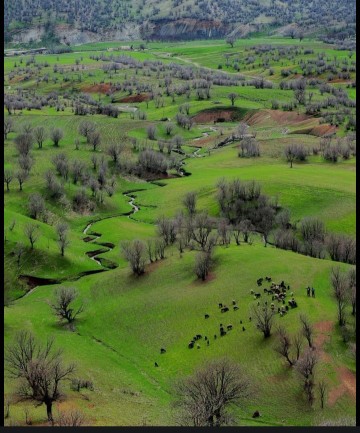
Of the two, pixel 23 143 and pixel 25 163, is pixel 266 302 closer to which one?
pixel 25 163

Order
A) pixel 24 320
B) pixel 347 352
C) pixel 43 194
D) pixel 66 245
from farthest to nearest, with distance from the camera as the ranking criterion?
pixel 43 194
pixel 66 245
pixel 24 320
pixel 347 352

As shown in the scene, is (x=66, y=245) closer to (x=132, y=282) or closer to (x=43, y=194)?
(x=132, y=282)

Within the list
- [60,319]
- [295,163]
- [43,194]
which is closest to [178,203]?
[43,194]

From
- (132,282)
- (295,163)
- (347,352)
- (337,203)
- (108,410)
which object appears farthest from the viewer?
(295,163)

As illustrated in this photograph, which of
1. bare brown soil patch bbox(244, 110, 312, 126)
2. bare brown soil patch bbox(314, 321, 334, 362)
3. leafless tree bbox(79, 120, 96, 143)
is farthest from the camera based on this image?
bare brown soil patch bbox(244, 110, 312, 126)

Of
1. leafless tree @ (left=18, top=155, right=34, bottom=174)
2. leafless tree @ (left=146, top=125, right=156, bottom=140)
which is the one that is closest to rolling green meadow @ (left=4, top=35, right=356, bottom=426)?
leafless tree @ (left=18, top=155, right=34, bottom=174)

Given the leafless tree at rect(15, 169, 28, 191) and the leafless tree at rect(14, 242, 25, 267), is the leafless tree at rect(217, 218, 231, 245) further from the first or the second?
the leafless tree at rect(15, 169, 28, 191)

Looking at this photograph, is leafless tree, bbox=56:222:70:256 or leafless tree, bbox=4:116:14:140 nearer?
leafless tree, bbox=56:222:70:256

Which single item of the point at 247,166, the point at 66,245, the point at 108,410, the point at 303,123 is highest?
the point at 303,123
